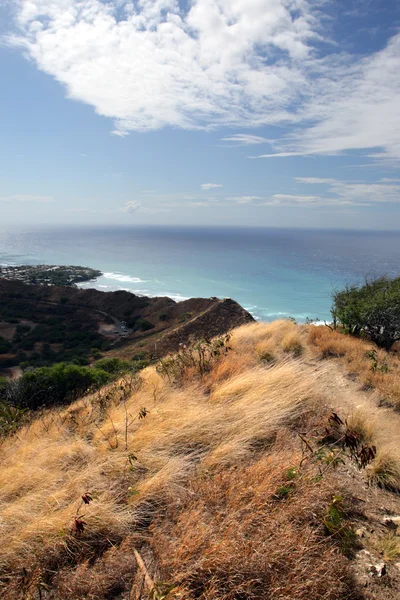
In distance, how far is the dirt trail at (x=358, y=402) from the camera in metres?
3.51

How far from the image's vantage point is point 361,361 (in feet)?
20.3

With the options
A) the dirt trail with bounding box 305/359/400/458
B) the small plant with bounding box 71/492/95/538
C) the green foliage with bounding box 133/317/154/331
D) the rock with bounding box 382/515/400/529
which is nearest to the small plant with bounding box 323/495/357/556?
the rock with bounding box 382/515/400/529

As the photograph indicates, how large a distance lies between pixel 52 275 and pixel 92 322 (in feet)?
133

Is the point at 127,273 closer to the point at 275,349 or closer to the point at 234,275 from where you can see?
the point at 234,275

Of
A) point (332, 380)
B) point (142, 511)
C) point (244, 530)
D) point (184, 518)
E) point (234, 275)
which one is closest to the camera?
point (244, 530)

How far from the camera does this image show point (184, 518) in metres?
2.46

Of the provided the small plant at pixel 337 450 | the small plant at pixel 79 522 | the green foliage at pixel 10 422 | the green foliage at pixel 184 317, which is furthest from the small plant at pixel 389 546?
the green foliage at pixel 184 317

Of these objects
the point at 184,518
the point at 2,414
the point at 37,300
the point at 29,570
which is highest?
the point at 184,518

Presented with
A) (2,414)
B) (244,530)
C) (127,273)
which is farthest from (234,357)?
(127,273)

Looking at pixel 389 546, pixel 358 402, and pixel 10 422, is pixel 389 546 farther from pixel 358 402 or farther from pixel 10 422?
pixel 10 422

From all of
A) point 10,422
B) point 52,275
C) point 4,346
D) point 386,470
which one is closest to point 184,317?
point 4,346

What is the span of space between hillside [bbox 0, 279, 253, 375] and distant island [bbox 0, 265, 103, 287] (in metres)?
16.3

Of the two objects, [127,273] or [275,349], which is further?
[127,273]

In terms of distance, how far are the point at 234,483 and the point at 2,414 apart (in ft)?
21.1
